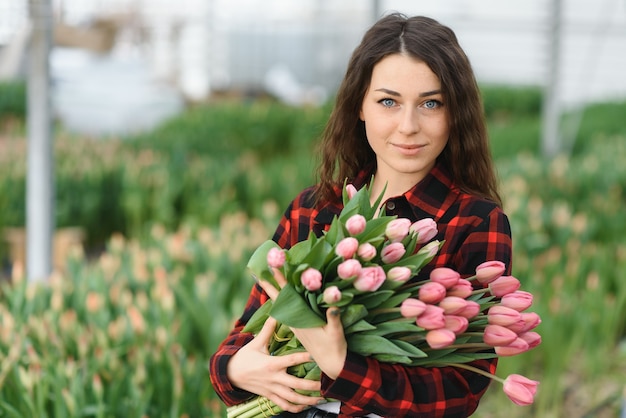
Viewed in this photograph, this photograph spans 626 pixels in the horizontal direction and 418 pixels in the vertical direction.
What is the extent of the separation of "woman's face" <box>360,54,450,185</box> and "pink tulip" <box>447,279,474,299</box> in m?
0.24

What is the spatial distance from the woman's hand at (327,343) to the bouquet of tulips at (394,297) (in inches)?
0.6

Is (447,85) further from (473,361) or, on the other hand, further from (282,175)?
(282,175)

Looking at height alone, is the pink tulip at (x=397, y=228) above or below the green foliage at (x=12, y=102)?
above

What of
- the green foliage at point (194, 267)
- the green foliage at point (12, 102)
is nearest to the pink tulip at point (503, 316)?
the green foliage at point (194, 267)

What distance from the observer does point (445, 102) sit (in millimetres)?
1250

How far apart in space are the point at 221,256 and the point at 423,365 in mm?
2040

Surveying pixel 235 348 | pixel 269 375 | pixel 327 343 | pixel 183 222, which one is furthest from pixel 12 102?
pixel 327 343

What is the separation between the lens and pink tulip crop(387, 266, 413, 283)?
1.04 meters

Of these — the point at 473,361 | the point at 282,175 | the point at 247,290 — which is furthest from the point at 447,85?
the point at 282,175

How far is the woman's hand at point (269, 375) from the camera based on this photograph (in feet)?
3.81

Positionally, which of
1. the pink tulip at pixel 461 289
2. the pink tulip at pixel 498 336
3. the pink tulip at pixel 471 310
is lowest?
the pink tulip at pixel 498 336

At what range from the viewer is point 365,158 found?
4.66 ft

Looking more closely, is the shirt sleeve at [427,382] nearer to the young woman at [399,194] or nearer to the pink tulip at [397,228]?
the young woman at [399,194]

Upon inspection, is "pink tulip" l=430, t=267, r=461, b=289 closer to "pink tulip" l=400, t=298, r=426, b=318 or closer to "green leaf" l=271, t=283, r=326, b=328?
"pink tulip" l=400, t=298, r=426, b=318
